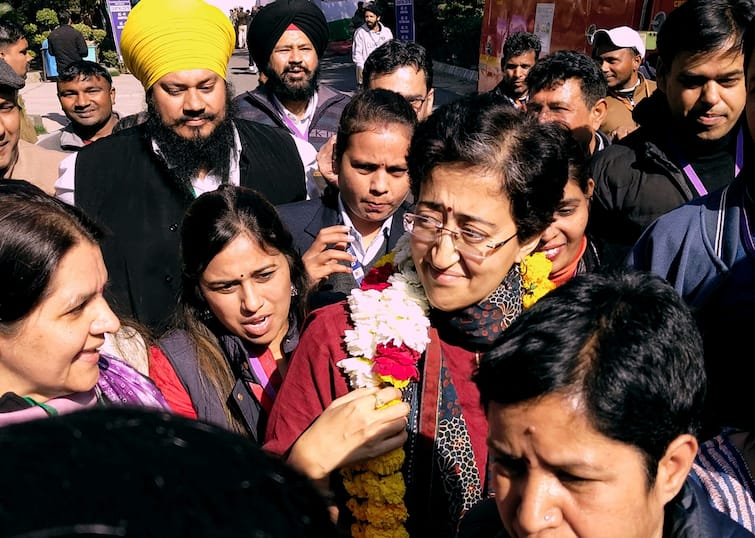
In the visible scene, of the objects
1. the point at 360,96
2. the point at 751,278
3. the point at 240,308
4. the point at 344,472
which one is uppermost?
the point at 360,96

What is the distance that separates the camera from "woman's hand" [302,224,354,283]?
2781 mm

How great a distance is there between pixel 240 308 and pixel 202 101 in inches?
63.3

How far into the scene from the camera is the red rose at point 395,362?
6.32 ft

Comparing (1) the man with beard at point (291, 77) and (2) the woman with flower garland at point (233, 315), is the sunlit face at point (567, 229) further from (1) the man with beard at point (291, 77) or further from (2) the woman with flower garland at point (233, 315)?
(1) the man with beard at point (291, 77)

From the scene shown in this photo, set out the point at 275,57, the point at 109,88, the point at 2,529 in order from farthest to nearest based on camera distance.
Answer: the point at 109,88 → the point at 275,57 → the point at 2,529

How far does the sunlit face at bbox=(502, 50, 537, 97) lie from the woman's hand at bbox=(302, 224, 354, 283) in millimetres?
4642

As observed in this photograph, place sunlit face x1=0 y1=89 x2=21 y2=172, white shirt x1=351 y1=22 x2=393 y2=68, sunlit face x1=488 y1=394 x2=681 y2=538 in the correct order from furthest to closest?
1. white shirt x1=351 y1=22 x2=393 y2=68
2. sunlit face x1=0 y1=89 x2=21 y2=172
3. sunlit face x1=488 y1=394 x2=681 y2=538

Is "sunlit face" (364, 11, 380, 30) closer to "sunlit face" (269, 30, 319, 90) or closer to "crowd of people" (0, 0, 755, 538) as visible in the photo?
"sunlit face" (269, 30, 319, 90)

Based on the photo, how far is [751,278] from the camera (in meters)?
1.88

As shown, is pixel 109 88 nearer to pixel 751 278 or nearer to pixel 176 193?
pixel 176 193

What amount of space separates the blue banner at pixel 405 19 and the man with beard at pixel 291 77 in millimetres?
12249

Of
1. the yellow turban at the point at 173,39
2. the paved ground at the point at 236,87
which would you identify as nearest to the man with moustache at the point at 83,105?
the yellow turban at the point at 173,39

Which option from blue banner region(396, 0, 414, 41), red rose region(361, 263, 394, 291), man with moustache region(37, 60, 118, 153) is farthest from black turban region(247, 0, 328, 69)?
blue banner region(396, 0, 414, 41)

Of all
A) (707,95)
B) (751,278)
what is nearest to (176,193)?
(707,95)
